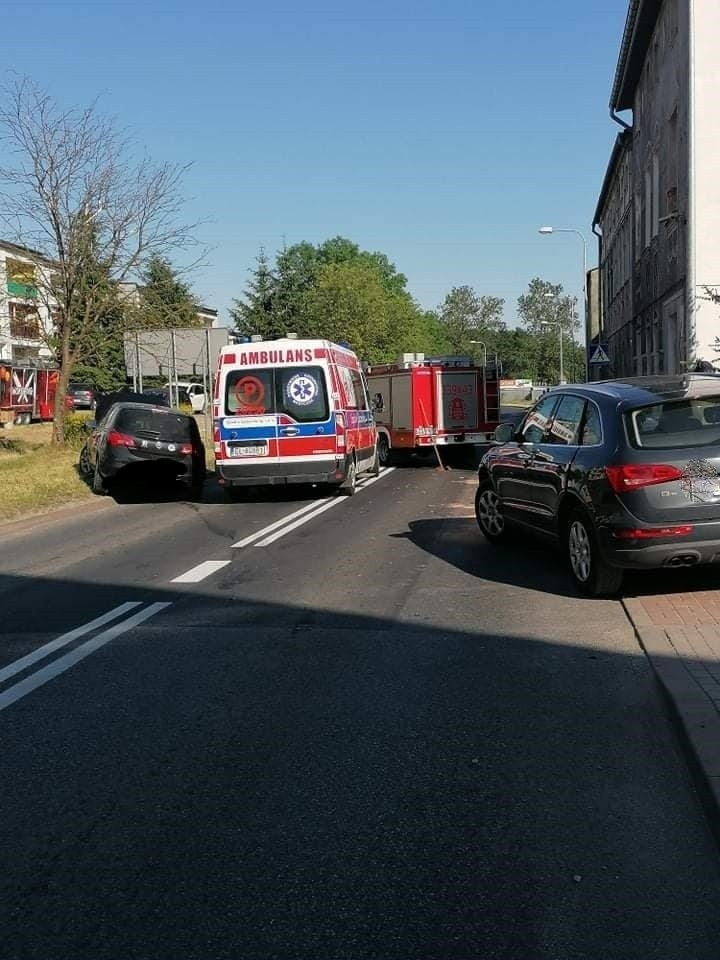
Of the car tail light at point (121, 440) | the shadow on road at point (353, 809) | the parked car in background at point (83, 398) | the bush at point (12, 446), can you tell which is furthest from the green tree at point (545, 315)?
the shadow on road at point (353, 809)

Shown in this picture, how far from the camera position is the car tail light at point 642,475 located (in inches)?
294

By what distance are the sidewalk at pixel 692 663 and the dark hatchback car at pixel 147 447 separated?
10.9 metres

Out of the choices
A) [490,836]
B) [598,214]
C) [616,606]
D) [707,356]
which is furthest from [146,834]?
[598,214]

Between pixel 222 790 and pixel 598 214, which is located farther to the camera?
pixel 598 214

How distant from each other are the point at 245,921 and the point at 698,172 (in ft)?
63.0

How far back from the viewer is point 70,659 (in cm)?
645

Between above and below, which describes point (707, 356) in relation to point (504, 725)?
above

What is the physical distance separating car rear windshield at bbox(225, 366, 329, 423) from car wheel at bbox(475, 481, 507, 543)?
534 centimetres

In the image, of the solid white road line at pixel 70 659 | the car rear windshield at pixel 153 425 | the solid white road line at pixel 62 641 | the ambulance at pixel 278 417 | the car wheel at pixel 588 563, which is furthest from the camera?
the car rear windshield at pixel 153 425

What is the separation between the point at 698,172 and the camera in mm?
19656

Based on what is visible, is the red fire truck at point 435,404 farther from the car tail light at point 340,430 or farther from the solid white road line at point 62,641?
the solid white road line at point 62,641

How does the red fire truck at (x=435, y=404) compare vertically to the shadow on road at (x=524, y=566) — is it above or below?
above

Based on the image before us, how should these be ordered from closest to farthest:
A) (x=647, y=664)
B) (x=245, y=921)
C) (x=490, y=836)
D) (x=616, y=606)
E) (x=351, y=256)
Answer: (x=245, y=921), (x=490, y=836), (x=647, y=664), (x=616, y=606), (x=351, y=256)

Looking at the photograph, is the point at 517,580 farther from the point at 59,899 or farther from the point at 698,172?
the point at 698,172
